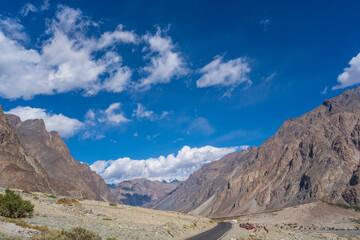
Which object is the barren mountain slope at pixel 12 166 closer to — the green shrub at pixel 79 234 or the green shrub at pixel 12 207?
the green shrub at pixel 12 207

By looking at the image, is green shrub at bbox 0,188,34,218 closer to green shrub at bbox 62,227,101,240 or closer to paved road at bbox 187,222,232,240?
green shrub at bbox 62,227,101,240

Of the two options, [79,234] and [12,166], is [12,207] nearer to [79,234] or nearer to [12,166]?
[79,234]

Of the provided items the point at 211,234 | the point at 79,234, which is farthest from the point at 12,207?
the point at 211,234

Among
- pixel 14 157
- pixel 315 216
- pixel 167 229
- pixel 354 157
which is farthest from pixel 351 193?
pixel 14 157

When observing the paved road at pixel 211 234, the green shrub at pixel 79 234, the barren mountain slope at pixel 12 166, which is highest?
the barren mountain slope at pixel 12 166

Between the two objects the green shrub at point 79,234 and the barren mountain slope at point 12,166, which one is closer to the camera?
the green shrub at point 79,234

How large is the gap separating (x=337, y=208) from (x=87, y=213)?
450ft

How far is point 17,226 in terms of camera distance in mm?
16156

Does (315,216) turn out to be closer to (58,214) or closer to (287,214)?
(287,214)

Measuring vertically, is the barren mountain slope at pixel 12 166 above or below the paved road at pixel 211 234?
above

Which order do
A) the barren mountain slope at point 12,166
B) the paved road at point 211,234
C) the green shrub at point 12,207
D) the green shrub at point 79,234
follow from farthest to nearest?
the barren mountain slope at point 12,166
the paved road at point 211,234
the green shrub at point 12,207
the green shrub at point 79,234

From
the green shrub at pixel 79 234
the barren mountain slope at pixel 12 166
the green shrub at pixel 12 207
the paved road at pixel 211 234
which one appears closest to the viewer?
the green shrub at pixel 79 234

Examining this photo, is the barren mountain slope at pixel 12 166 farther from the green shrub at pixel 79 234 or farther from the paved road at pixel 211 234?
the green shrub at pixel 79 234

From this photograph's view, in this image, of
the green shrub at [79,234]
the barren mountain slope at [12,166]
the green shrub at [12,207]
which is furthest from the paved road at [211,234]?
the barren mountain slope at [12,166]
